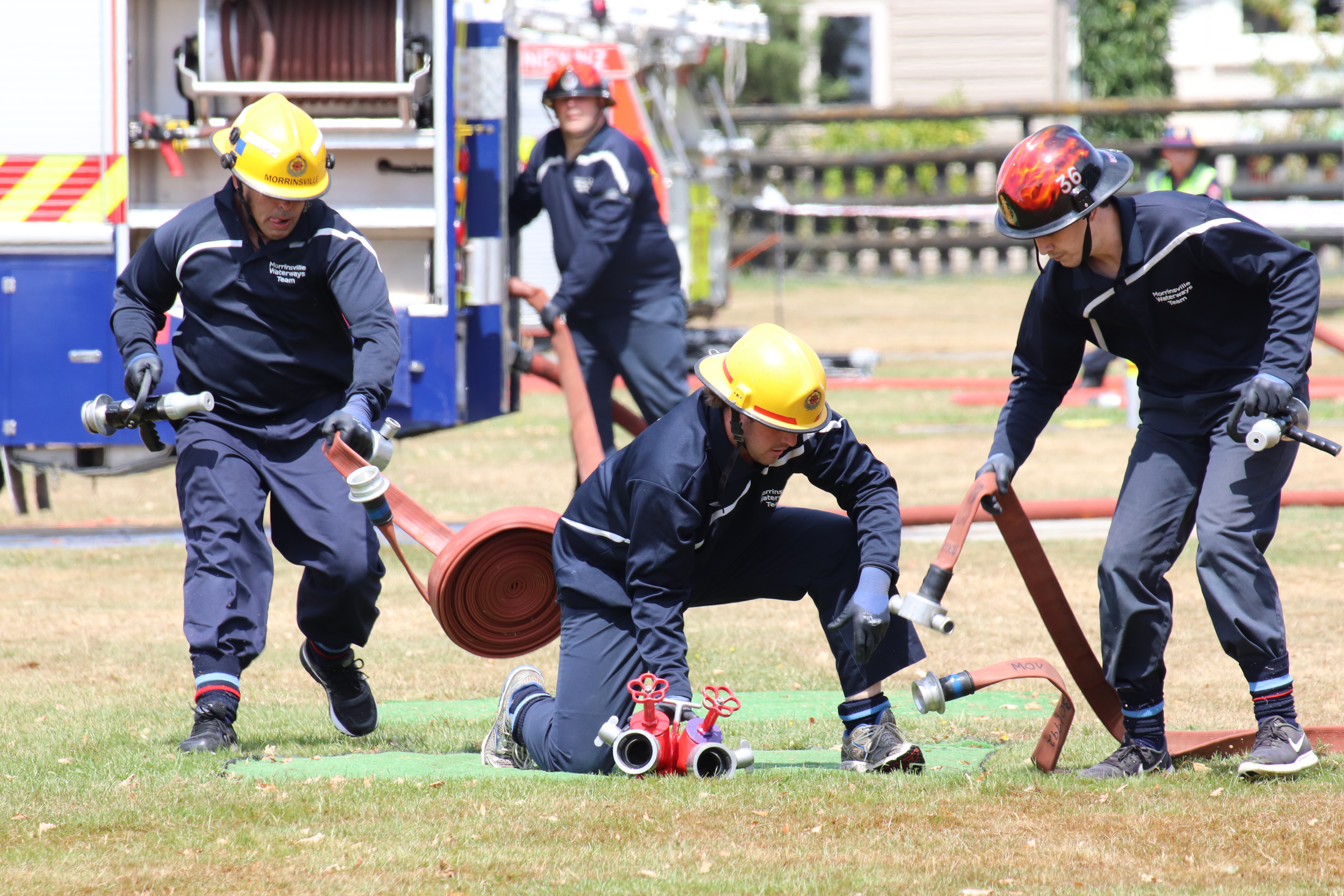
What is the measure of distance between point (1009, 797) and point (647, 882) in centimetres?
119

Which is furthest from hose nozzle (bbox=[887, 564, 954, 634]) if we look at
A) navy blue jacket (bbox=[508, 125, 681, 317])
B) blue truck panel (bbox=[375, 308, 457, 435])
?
navy blue jacket (bbox=[508, 125, 681, 317])

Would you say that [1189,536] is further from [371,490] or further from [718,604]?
[371,490]

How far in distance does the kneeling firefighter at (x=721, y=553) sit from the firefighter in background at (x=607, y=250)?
385 centimetres

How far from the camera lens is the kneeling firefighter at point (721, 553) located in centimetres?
461

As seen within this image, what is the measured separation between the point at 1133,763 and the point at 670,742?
133 cm

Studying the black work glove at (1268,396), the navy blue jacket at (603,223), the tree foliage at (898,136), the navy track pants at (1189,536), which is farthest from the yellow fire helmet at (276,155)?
the tree foliage at (898,136)

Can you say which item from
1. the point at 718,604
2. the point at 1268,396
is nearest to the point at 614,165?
the point at 718,604

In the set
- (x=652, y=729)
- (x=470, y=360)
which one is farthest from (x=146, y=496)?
(x=652, y=729)

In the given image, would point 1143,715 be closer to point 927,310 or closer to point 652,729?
point 652,729

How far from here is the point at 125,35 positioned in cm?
848

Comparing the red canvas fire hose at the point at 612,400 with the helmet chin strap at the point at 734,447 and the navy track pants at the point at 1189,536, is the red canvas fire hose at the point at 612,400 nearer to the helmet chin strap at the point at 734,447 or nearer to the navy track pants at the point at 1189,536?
the helmet chin strap at the point at 734,447

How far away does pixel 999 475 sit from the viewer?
4812 millimetres

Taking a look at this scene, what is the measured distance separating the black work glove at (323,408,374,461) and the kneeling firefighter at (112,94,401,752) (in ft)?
0.35

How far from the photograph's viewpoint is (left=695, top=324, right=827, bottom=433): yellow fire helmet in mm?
4531
